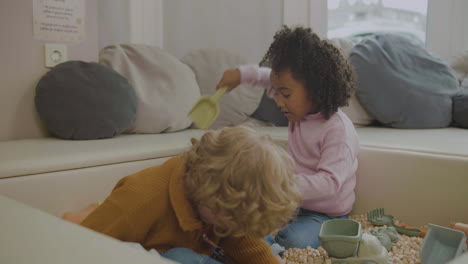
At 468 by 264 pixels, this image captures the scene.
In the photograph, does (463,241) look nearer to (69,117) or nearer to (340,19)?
(69,117)

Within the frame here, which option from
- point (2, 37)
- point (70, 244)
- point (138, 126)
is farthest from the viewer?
point (138, 126)

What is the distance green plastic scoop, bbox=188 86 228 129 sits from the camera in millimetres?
1444

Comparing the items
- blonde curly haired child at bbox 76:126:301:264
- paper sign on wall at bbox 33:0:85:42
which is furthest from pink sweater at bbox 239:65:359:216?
paper sign on wall at bbox 33:0:85:42

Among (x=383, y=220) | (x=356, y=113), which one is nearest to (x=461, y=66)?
(x=356, y=113)

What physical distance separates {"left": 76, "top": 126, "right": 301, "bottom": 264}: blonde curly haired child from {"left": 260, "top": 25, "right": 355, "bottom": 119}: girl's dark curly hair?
18.3 inches

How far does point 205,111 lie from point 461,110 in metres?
1.13

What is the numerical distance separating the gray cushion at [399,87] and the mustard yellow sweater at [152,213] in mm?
1213

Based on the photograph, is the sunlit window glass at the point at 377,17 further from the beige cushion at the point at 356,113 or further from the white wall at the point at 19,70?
the white wall at the point at 19,70

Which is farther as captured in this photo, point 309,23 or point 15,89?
point 309,23

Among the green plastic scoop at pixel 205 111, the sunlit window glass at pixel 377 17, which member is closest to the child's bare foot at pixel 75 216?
the green plastic scoop at pixel 205 111

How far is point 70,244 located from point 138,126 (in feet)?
4.13

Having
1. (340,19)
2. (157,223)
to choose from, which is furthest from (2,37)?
(340,19)

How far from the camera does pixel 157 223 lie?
2.86 ft

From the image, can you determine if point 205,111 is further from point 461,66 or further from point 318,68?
point 461,66
